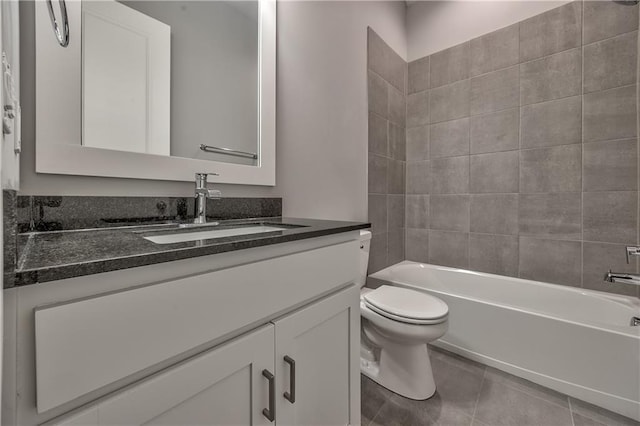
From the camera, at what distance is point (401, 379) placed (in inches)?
56.2

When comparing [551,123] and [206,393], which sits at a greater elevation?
[551,123]

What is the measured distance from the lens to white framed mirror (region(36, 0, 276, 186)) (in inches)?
32.3

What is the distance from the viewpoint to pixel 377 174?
2.20 m

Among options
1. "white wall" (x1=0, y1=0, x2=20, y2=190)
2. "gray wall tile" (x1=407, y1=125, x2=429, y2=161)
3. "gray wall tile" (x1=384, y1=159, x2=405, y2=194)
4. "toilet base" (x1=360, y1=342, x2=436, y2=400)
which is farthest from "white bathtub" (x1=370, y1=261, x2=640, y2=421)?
"white wall" (x1=0, y1=0, x2=20, y2=190)

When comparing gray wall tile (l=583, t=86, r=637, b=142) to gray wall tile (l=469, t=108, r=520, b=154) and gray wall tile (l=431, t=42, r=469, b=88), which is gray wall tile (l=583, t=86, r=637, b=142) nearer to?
gray wall tile (l=469, t=108, r=520, b=154)

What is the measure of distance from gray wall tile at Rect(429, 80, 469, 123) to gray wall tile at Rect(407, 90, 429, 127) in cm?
5

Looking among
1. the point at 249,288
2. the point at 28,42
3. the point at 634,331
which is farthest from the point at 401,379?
the point at 28,42

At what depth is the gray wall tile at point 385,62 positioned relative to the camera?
2111 millimetres

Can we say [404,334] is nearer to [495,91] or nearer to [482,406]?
[482,406]

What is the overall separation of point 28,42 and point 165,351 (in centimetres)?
92

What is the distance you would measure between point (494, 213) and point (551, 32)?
1278mm

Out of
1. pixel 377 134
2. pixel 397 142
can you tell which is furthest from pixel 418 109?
pixel 377 134

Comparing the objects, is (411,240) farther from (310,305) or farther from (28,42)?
(28,42)

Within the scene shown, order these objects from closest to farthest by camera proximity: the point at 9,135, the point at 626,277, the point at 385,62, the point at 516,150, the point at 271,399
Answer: the point at 9,135
the point at 271,399
the point at 626,277
the point at 516,150
the point at 385,62
